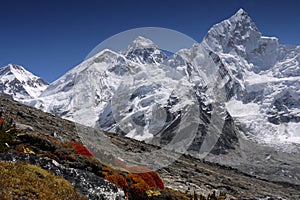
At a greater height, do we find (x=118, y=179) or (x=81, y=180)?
(x=118, y=179)

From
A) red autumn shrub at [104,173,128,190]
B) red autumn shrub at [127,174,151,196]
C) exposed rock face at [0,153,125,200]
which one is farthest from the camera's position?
red autumn shrub at [127,174,151,196]

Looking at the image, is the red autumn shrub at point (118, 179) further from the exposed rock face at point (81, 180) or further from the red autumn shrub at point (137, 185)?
the exposed rock face at point (81, 180)

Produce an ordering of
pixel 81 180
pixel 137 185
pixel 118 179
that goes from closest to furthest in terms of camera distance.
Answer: pixel 81 180, pixel 118 179, pixel 137 185

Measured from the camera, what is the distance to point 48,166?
527 inches

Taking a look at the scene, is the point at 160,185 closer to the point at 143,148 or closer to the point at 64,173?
the point at 64,173

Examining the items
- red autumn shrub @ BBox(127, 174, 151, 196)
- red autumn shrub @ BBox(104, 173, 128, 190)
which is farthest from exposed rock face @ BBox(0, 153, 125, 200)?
red autumn shrub @ BBox(127, 174, 151, 196)

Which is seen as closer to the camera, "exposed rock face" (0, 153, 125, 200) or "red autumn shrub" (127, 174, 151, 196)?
"exposed rock face" (0, 153, 125, 200)

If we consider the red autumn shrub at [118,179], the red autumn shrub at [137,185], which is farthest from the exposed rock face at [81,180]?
the red autumn shrub at [137,185]

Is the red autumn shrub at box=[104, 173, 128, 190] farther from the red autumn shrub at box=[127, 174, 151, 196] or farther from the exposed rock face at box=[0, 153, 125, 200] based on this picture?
the exposed rock face at box=[0, 153, 125, 200]

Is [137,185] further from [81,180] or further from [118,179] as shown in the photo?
[81,180]

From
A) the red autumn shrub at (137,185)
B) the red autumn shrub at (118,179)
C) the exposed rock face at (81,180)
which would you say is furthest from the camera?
the red autumn shrub at (137,185)

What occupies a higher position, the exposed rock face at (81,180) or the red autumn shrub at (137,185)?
the red autumn shrub at (137,185)

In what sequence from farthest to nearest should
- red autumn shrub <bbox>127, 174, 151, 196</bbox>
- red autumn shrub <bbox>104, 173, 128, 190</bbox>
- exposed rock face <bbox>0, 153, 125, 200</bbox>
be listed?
red autumn shrub <bbox>127, 174, 151, 196</bbox>, red autumn shrub <bbox>104, 173, 128, 190</bbox>, exposed rock face <bbox>0, 153, 125, 200</bbox>

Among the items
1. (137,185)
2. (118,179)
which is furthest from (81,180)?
(137,185)
